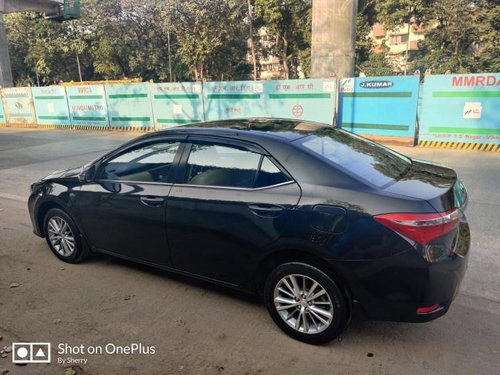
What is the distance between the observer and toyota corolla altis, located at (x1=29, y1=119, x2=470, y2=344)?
266cm

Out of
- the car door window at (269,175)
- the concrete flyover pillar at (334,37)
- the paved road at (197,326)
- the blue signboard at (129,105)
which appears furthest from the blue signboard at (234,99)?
the car door window at (269,175)

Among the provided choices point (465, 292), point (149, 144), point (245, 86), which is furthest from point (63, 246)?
point (245, 86)

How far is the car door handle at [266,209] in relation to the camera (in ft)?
9.66

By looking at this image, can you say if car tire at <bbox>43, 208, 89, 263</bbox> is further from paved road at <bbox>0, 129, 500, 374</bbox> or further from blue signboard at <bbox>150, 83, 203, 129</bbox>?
blue signboard at <bbox>150, 83, 203, 129</bbox>

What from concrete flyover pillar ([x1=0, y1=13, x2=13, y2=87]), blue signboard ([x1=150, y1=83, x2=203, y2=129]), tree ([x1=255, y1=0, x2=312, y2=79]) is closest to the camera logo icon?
blue signboard ([x1=150, y1=83, x2=203, y2=129])

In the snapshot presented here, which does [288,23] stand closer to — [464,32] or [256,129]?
[464,32]

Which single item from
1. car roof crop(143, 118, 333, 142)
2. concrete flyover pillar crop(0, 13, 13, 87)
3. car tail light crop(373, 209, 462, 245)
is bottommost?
car tail light crop(373, 209, 462, 245)

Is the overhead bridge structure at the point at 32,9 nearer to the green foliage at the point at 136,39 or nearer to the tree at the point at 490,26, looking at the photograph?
the green foliage at the point at 136,39

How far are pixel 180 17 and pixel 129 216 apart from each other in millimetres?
33355

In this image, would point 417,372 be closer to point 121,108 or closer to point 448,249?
point 448,249

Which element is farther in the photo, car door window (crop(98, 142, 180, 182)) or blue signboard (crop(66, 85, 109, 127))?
blue signboard (crop(66, 85, 109, 127))

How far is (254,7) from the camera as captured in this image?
33375 mm

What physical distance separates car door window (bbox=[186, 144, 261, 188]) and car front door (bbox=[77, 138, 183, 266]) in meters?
0.21

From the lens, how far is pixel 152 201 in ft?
11.8
